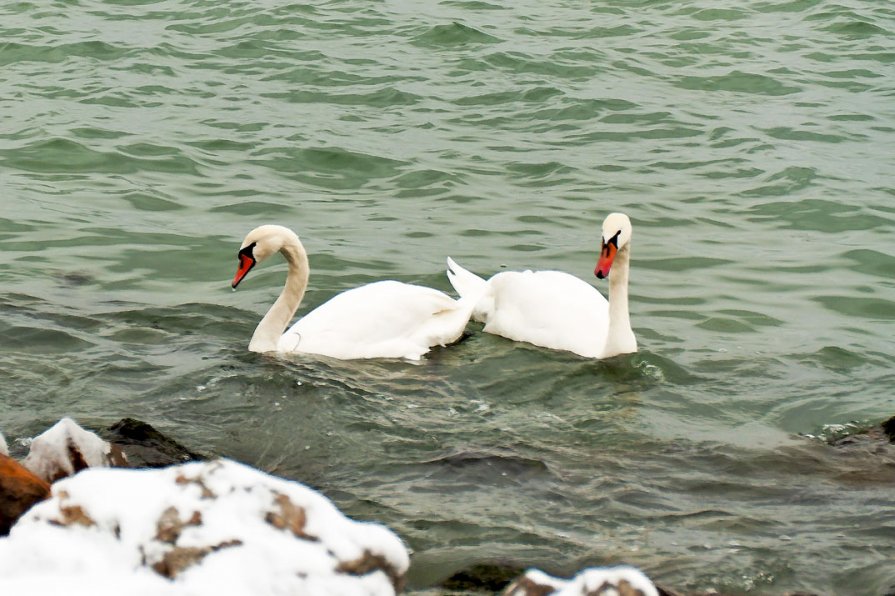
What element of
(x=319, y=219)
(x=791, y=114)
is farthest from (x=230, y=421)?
(x=791, y=114)

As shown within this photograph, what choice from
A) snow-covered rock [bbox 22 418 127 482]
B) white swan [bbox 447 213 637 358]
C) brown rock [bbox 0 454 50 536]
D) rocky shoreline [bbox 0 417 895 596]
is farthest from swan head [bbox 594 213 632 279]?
rocky shoreline [bbox 0 417 895 596]

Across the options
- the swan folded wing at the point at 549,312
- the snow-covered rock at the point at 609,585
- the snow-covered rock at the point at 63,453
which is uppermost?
A: the snow-covered rock at the point at 609,585

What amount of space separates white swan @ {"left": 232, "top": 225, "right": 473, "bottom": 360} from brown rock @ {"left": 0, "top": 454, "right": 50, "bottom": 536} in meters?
3.66

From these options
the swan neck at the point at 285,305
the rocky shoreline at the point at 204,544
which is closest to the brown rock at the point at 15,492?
the rocky shoreline at the point at 204,544

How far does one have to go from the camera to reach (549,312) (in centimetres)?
813

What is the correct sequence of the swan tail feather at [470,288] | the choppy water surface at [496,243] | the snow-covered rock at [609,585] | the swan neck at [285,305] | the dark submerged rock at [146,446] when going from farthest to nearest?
1. the swan tail feather at [470,288]
2. the swan neck at [285,305]
3. the choppy water surface at [496,243]
4. the dark submerged rock at [146,446]
5. the snow-covered rock at [609,585]

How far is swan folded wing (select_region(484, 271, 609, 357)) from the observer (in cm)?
804

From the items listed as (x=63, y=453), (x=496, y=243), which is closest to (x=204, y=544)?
(x=63, y=453)

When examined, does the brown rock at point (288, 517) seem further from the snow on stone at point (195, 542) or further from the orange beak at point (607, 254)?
the orange beak at point (607, 254)

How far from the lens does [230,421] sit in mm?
6211

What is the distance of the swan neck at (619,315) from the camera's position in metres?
7.64

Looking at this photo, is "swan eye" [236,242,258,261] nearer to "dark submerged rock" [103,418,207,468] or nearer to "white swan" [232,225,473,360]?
"white swan" [232,225,473,360]

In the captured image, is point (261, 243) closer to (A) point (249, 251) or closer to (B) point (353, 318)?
(A) point (249, 251)

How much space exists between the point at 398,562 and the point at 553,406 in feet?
11.6
